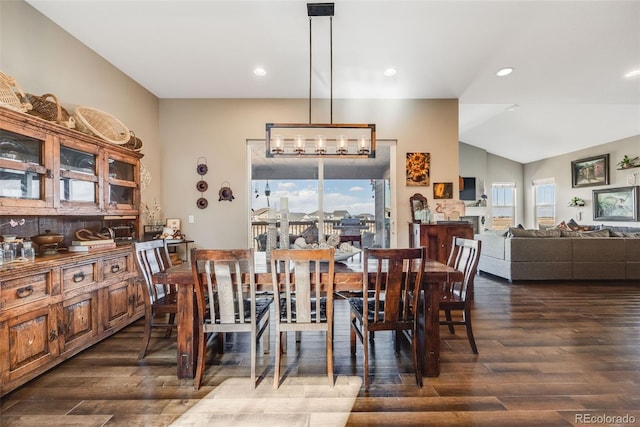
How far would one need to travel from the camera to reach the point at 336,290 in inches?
81.0

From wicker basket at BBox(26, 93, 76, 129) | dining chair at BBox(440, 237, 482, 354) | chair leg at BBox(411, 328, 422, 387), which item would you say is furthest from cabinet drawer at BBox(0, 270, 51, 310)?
dining chair at BBox(440, 237, 482, 354)

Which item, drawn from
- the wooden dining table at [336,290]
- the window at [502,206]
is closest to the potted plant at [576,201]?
the window at [502,206]

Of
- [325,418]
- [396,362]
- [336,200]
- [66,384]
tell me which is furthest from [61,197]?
[336,200]

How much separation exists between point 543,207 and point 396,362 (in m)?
9.61

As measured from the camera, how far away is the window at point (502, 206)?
9.88 m

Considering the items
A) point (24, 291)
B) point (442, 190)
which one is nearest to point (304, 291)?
point (24, 291)

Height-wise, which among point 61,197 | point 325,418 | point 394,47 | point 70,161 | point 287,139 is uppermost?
point 394,47

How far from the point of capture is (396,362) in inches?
92.0

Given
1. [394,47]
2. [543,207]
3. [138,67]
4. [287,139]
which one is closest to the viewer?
[394,47]

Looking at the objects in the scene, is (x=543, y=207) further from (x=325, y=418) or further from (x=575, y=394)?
(x=325, y=418)

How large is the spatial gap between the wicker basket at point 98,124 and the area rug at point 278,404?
8.61 feet

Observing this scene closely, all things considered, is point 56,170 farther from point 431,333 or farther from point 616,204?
point 616,204

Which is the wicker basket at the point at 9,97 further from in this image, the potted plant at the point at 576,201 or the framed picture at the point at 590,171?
the potted plant at the point at 576,201

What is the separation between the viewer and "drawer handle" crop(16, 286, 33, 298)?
1.90 metres
